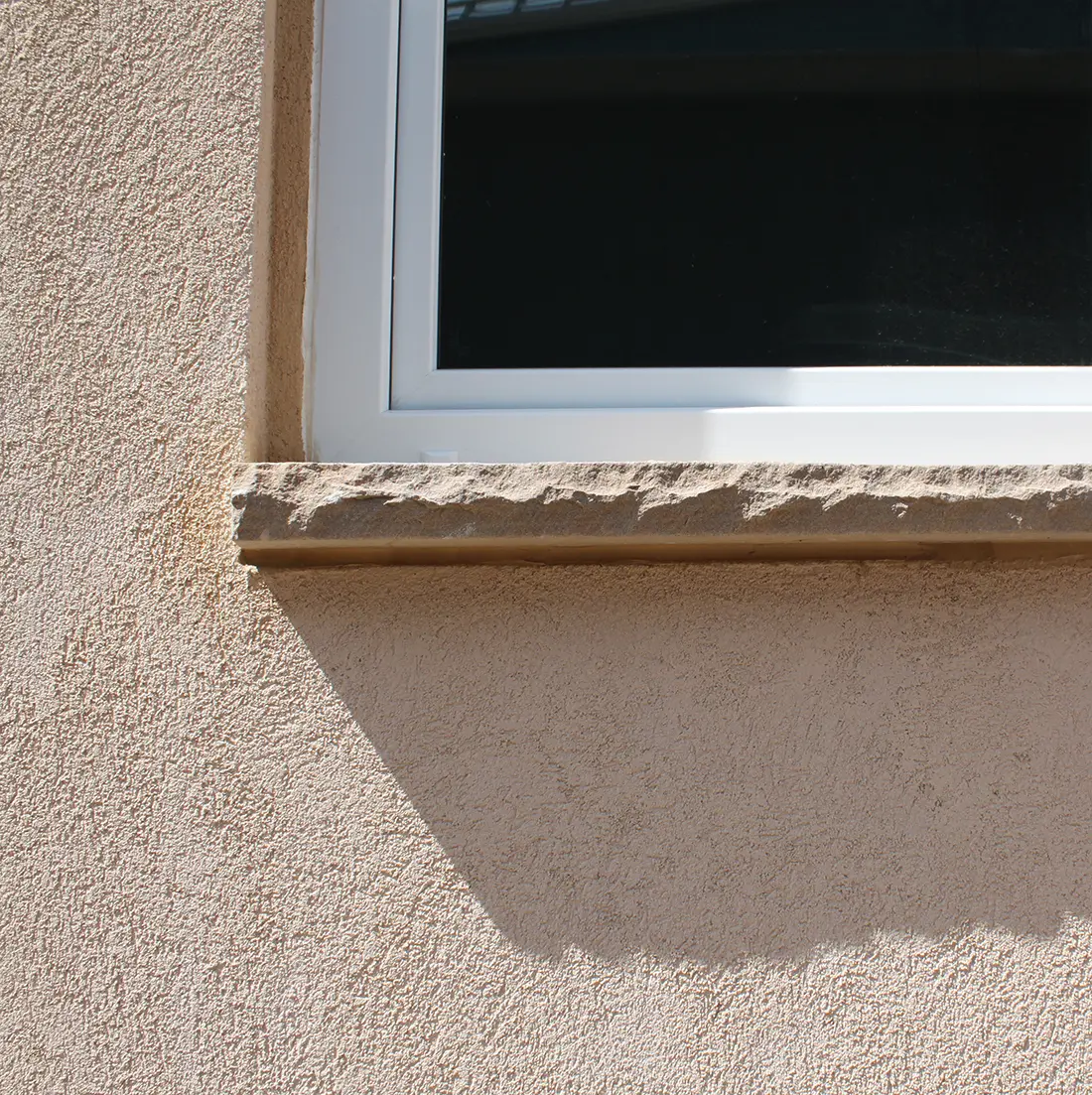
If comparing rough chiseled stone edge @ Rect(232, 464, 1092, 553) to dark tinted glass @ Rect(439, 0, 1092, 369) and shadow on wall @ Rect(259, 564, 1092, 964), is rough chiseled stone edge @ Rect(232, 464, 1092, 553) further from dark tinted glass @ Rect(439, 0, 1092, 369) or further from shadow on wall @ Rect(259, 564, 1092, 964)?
dark tinted glass @ Rect(439, 0, 1092, 369)

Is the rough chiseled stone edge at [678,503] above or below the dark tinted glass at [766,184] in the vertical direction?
below

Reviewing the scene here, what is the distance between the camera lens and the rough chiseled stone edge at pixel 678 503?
3.69 ft

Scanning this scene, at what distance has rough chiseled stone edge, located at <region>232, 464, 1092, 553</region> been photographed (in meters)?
1.12

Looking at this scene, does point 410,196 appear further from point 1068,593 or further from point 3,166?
point 1068,593

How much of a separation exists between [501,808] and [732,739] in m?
0.27

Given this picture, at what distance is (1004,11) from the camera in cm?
142

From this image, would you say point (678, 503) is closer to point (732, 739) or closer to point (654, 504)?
point (654, 504)

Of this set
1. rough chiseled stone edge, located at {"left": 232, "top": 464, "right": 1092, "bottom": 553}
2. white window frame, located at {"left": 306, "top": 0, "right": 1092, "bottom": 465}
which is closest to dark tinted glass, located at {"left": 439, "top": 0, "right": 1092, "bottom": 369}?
white window frame, located at {"left": 306, "top": 0, "right": 1092, "bottom": 465}

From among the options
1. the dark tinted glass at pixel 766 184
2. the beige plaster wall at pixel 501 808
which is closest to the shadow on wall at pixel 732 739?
the beige plaster wall at pixel 501 808

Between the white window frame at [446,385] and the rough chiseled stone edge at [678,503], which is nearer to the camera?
the rough chiseled stone edge at [678,503]

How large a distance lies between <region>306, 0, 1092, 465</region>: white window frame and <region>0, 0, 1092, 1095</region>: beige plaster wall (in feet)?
0.53

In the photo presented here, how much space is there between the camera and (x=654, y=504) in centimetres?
113

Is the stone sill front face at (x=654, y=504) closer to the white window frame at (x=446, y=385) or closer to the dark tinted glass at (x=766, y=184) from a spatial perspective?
the white window frame at (x=446, y=385)

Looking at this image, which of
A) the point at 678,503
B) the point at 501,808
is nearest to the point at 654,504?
the point at 678,503
